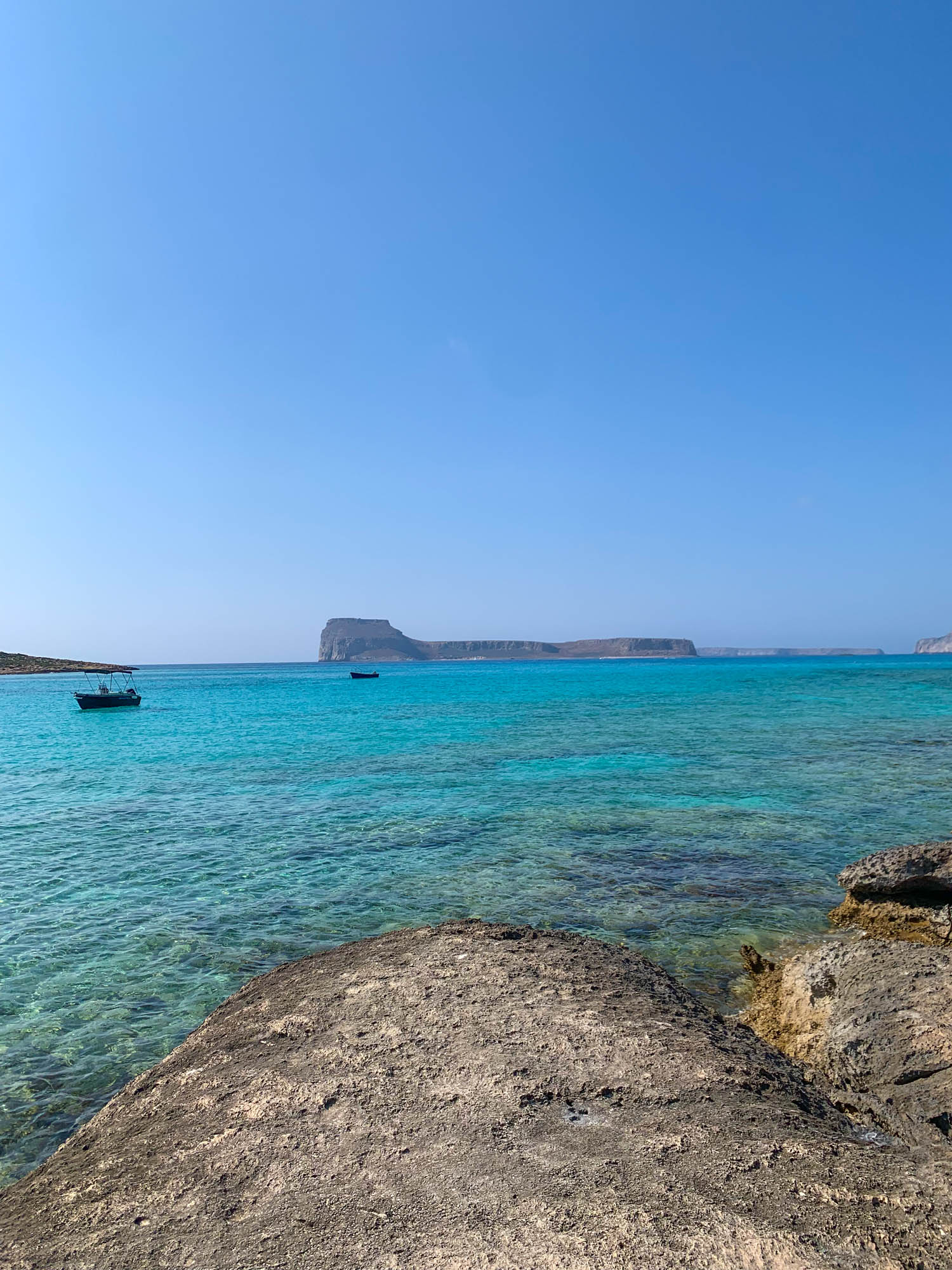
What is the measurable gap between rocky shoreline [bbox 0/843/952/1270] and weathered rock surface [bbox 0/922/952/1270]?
0.02 meters

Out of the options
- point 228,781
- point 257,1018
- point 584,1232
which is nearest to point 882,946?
point 584,1232

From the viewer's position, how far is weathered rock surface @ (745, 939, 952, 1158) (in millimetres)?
5016

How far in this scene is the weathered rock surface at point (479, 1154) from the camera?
3.33 m

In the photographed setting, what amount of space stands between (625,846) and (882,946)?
24.3 feet

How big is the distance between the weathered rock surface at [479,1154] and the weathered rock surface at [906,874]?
4.71 m

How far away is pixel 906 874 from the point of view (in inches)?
371

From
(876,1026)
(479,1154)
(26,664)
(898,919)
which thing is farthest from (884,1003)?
(26,664)

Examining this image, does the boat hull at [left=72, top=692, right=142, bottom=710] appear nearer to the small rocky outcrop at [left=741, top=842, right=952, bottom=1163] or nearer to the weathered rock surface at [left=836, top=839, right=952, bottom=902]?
the weathered rock surface at [left=836, top=839, right=952, bottom=902]

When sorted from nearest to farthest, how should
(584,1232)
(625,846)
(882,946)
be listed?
(584,1232) < (882,946) < (625,846)

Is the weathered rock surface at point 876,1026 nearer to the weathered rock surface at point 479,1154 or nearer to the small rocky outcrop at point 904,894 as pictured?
the weathered rock surface at point 479,1154

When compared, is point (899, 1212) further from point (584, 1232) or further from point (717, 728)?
point (717, 728)

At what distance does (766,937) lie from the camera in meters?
9.82

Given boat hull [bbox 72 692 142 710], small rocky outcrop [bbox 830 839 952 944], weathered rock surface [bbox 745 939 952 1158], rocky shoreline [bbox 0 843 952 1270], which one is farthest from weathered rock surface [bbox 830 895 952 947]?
boat hull [bbox 72 692 142 710]

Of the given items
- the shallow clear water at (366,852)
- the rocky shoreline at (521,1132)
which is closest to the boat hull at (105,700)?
the shallow clear water at (366,852)
